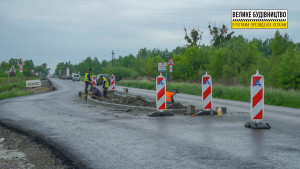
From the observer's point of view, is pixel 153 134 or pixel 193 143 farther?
pixel 153 134

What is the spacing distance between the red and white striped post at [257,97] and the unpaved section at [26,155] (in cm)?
580

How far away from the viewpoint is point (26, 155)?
21.5 feet

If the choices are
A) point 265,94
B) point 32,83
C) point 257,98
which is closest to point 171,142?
point 257,98

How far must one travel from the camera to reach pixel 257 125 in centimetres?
970

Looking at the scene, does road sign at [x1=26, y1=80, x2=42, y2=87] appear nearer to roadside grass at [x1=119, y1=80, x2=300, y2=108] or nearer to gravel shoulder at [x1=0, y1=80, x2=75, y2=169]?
roadside grass at [x1=119, y1=80, x2=300, y2=108]

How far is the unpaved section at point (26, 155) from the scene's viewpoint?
5.75 m

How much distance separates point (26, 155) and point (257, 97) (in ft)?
21.2

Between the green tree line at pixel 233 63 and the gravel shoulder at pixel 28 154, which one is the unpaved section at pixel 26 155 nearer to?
the gravel shoulder at pixel 28 154

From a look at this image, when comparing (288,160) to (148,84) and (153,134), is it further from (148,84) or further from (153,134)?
(148,84)

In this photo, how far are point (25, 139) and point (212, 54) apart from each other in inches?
2148

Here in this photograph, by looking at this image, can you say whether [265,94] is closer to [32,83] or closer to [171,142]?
[171,142]

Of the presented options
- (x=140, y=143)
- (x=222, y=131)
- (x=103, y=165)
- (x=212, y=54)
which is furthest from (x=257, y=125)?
(x=212, y=54)

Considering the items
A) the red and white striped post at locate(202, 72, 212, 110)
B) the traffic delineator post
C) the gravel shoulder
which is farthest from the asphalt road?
the red and white striped post at locate(202, 72, 212, 110)

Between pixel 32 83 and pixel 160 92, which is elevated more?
pixel 160 92
